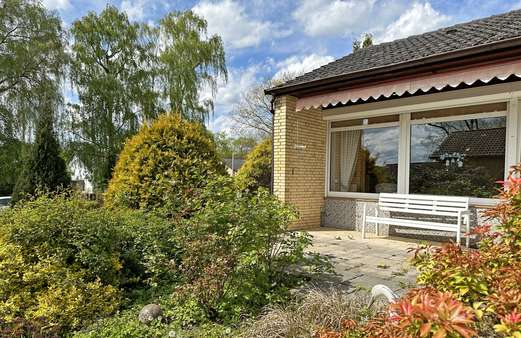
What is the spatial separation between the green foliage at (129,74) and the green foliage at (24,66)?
64.7 inches

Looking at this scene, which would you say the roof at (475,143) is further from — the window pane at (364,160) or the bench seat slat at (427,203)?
the bench seat slat at (427,203)

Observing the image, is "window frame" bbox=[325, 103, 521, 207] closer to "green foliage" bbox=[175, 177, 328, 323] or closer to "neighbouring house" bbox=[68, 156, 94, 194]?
"green foliage" bbox=[175, 177, 328, 323]

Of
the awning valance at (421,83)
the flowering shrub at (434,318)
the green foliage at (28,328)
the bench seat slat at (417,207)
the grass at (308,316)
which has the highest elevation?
the awning valance at (421,83)

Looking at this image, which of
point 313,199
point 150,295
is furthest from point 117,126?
point 150,295

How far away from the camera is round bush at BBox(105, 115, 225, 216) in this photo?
6250 mm

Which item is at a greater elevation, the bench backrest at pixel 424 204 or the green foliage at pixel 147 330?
the bench backrest at pixel 424 204

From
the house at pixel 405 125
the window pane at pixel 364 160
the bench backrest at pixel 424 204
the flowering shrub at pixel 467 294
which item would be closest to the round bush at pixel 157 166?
the house at pixel 405 125

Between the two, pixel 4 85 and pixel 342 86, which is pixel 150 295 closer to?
pixel 342 86

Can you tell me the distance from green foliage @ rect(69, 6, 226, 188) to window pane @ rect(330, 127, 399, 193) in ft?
39.8

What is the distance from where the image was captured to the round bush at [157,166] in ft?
20.5

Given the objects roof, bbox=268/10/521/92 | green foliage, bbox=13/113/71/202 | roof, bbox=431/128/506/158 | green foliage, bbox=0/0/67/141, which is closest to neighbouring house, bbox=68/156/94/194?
green foliage, bbox=0/0/67/141

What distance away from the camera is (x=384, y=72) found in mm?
6656

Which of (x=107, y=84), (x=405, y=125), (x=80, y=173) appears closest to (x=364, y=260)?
(x=405, y=125)

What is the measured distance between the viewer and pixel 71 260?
167 inches
